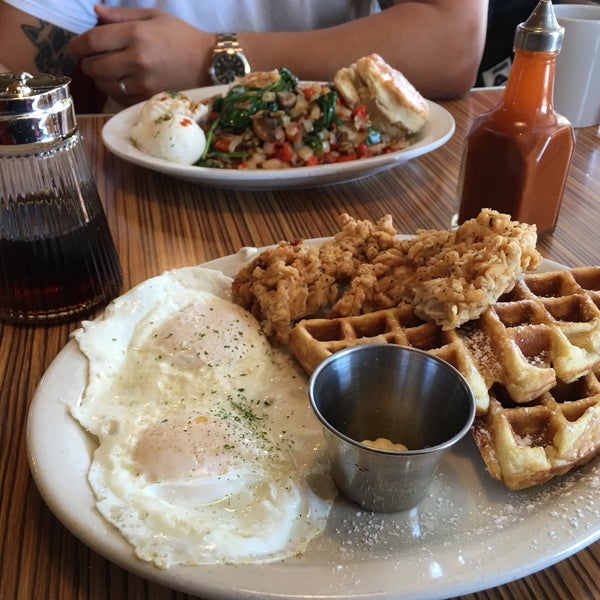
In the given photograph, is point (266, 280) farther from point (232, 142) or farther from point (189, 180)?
point (232, 142)

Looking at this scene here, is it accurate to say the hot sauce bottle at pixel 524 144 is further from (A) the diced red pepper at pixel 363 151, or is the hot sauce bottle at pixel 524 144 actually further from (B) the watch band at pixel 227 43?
(B) the watch band at pixel 227 43

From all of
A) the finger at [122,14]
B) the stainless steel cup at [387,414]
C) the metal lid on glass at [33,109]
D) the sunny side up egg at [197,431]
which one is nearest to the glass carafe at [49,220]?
the metal lid on glass at [33,109]

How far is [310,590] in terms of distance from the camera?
2.71ft

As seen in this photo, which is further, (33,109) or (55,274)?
(55,274)

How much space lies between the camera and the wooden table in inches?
37.4

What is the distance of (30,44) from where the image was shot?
311 cm

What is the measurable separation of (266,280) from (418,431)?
1.65 feet

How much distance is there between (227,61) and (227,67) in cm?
3

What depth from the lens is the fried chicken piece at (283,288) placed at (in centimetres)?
139

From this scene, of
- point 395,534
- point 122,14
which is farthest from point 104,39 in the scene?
point 395,534

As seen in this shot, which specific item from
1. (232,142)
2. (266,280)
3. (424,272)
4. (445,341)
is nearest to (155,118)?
(232,142)

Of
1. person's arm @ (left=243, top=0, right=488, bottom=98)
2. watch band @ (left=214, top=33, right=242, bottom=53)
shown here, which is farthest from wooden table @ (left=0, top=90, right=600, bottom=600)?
watch band @ (left=214, top=33, right=242, bottom=53)

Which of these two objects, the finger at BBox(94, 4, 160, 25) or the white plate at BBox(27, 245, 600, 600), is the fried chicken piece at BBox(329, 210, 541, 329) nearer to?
the white plate at BBox(27, 245, 600, 600)

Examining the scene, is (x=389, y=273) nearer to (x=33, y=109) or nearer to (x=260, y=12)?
(x=33, y=109)
